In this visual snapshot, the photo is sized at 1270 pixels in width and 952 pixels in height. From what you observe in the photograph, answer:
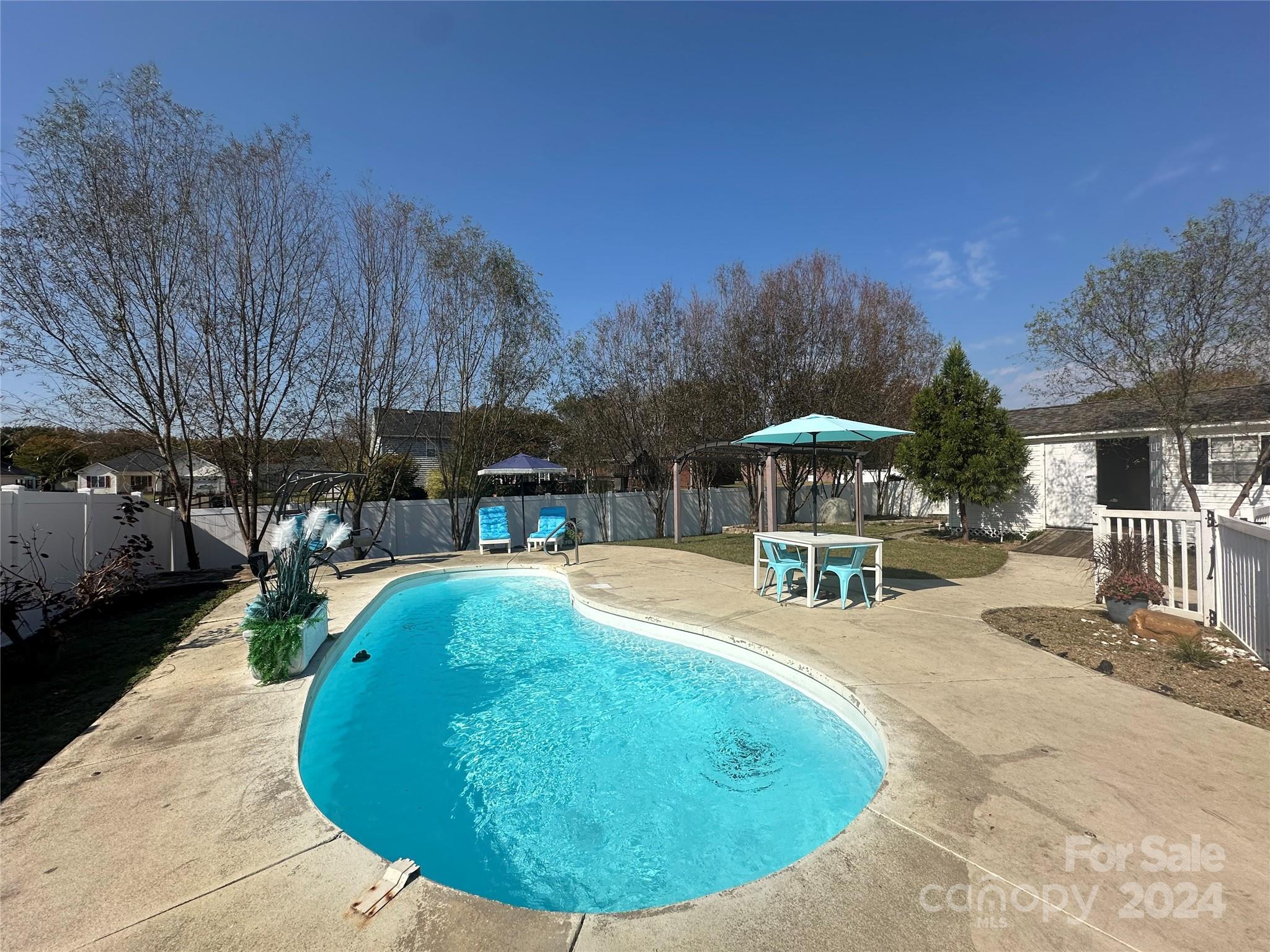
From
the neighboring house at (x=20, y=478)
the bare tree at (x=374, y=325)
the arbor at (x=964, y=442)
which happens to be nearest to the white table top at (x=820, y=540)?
the arbor at (x=964, y=442)

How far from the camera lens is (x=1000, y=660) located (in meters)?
4.43

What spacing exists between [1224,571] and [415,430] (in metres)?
14.1

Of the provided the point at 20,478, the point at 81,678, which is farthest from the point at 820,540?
the point at 20,478

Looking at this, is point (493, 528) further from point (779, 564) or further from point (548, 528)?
point (779, 564)

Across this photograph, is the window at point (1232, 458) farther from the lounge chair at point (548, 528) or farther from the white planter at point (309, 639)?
the white planter at point (309, 639)

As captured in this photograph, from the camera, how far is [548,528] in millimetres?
13195

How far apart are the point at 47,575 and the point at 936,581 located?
38.1 feet

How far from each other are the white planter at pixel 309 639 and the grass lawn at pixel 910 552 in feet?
21.9

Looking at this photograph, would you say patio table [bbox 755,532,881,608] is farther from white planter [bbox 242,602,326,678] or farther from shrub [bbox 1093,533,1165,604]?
white planter [bbox 242,602,326,678]

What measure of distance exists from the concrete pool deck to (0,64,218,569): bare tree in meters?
8.37

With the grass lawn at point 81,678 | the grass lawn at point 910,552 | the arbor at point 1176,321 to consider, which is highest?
the arbor at point 1176,321

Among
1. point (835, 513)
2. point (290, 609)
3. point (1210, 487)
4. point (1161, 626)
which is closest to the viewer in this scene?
point (290, 609)

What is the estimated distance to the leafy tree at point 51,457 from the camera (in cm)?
1115

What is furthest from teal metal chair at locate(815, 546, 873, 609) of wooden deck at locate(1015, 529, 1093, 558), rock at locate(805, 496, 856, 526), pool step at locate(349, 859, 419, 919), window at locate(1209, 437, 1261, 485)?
rock at locate(805, 496, 856, 526)
